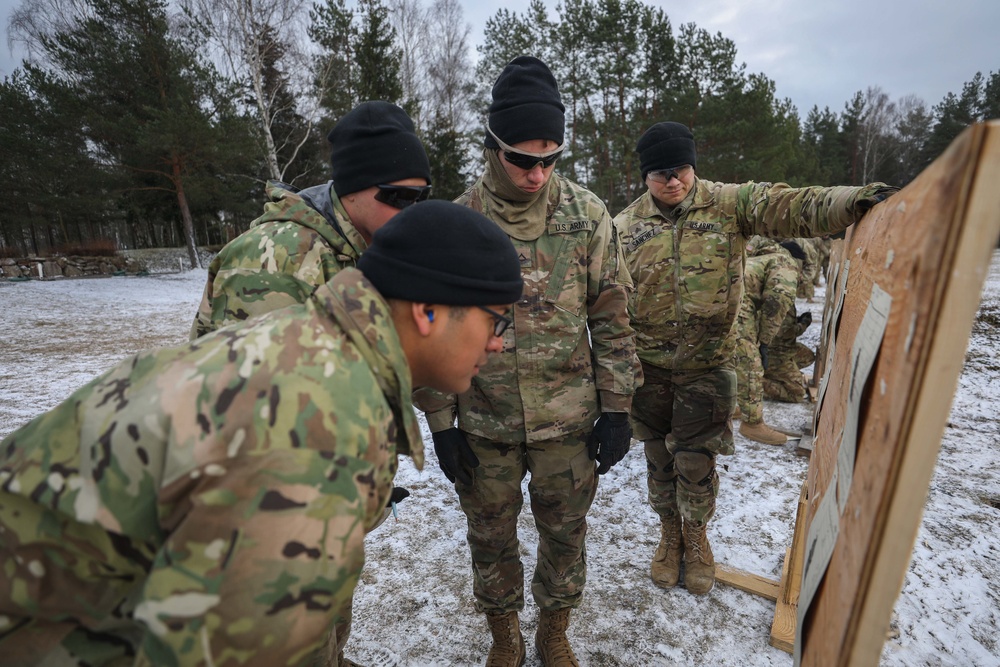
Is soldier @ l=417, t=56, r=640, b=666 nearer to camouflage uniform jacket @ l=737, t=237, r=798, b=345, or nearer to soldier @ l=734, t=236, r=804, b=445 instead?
soldier @ l=734, t=236, r=804, b=445

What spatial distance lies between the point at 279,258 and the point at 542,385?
1.17 meters

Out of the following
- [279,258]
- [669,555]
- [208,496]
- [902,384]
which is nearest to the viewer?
[902,384]

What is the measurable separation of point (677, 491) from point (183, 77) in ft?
72.1

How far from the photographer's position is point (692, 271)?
9.47 ft

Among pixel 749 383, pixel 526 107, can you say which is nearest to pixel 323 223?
pixel 526 107

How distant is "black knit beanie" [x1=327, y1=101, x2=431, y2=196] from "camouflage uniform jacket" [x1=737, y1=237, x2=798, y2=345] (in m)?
4.31

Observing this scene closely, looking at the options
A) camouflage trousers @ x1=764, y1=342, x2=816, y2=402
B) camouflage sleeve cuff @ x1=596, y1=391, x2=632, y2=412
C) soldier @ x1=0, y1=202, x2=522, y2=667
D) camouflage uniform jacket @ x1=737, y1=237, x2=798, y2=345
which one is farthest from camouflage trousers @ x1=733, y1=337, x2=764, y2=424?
soldier @ x1=0, y1=202, x2=522, y2=667

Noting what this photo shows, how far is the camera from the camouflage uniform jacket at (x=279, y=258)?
163cm

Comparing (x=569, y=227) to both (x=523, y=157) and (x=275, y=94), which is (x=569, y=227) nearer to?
(x=523, y=157)

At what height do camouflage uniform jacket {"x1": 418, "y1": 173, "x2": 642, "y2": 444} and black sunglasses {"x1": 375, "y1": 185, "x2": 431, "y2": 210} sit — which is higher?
black sunglasses {"x1": 375, "y1": 185, "x2": 431, "y2": 210}

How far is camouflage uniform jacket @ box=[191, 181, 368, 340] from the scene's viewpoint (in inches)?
64.1

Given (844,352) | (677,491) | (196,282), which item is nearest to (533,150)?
(844,352)

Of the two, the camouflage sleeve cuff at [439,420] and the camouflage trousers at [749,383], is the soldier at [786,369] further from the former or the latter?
the camouflage sleeve cuff at [439,420]

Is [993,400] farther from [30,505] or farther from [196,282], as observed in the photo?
[196,282]
